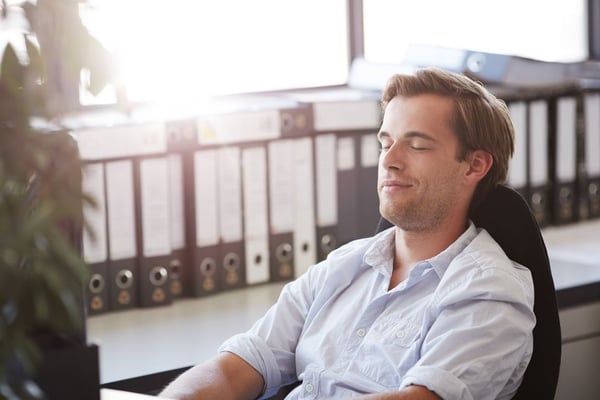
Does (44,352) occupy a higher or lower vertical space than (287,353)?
higher

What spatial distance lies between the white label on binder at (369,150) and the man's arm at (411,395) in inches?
44.2

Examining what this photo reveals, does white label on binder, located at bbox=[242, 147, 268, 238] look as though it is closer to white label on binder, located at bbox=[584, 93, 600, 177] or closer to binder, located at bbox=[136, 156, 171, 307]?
binder, located at bbox=[136, 156, 171, 307]

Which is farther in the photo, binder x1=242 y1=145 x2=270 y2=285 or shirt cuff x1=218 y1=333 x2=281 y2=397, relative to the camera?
binder x1=242 y1=145 x2=270 y2=285

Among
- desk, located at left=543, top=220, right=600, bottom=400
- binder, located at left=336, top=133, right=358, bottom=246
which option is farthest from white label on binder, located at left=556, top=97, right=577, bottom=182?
binder, located at left=336, top=133, right=358, bottom=246

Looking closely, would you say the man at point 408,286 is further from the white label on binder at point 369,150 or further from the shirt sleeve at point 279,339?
the white label on binder at point 369,150

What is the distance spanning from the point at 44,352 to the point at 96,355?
75mm

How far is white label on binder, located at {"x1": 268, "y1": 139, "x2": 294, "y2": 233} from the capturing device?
2676 millimetres

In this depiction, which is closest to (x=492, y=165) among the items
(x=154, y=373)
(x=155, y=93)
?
(x=154, y=373)

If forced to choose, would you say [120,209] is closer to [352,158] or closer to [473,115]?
[352,158]

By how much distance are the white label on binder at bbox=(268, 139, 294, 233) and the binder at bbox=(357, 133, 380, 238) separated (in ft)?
0.69

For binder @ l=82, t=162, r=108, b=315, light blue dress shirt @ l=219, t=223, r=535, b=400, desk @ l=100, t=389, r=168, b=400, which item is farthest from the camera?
binder @ l=82, t=162, r=108, b=315

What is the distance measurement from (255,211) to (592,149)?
1100mm

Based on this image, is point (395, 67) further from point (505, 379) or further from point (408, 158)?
point (505, 379)

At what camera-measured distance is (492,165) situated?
203 cm
